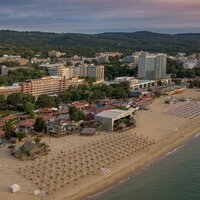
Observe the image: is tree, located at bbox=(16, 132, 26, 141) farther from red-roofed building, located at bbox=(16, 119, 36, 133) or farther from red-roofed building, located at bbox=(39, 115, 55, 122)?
red-roofed building, located at bbox=(39, 115, 55, 122)

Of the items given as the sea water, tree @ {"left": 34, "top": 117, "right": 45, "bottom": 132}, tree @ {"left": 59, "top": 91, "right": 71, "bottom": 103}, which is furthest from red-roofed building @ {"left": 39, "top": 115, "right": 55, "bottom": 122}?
the sea water

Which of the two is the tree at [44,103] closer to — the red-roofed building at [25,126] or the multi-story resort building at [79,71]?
the red-roofed building at [25,126]

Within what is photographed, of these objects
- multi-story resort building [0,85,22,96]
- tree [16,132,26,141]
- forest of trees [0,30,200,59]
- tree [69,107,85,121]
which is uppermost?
forest of trees [0,30,200,59]

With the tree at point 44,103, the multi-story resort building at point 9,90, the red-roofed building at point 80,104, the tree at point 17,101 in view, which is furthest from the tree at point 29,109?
the multi-story resort building at point 9,90

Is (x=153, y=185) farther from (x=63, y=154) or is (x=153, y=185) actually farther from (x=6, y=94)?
(x=6, y=94)

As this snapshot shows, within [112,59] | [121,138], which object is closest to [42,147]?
[121,138]

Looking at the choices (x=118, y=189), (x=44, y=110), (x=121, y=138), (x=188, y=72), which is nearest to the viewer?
(x=118, y=189)

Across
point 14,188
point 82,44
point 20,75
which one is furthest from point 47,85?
point 82,44

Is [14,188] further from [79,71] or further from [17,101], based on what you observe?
[79,71]

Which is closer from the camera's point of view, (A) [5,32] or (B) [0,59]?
(B) [0,59]
